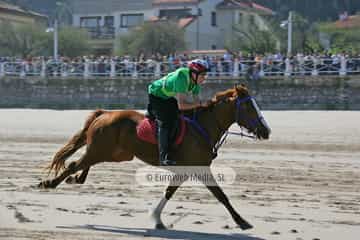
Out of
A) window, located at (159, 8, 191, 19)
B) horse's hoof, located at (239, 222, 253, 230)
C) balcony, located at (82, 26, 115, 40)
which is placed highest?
window, located at (159, 8, 191, 19)

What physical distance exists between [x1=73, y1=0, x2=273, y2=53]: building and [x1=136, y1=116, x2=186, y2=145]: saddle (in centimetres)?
5414

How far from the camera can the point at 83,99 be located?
3744 centimetres

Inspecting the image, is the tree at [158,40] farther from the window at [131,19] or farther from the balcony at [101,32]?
the window at [131,19]

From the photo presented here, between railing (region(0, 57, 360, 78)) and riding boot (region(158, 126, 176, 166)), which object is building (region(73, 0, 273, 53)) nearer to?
railing (region(0, 57, 360, 78))

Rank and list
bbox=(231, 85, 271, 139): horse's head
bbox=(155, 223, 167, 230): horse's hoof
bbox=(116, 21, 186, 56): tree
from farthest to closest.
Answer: bbox=(116, 21, 186, 56): tree < bbox=(231, 85, 271, 139): horse's head < bbox=(155, 223, 167, 230): horse's hoof

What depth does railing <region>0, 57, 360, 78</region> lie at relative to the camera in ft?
99.6

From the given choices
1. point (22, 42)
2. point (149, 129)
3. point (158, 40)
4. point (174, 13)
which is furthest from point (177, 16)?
point (149, 129)

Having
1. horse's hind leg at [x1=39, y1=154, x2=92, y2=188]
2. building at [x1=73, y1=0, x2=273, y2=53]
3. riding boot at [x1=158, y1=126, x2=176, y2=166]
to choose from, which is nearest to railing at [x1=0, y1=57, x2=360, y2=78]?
horse's hind leg at [x1=39, y1=154, x2=92, y2=188]

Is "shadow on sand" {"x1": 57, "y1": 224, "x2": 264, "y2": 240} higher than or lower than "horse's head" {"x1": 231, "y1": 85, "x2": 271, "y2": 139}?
lower

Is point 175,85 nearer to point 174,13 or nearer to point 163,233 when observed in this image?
point 163,233

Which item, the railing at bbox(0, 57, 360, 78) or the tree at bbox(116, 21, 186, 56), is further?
the tree at bbox(116, 21, 186, 56)

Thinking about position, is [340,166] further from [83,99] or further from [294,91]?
[83,99]

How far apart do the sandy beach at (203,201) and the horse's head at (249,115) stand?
1161mm

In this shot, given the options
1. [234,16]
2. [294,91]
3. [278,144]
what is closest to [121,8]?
[234,16]
